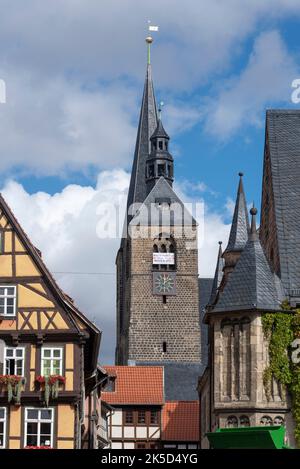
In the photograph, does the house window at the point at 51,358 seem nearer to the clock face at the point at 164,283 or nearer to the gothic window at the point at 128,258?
the clock face at the point at 164,283

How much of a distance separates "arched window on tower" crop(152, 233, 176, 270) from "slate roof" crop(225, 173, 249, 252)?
45055 mm

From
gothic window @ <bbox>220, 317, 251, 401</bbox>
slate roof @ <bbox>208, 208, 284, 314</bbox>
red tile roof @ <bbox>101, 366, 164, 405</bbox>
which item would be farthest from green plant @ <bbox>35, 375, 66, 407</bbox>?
red tile roof @ <bbox>101, 366, 164, 405</bbox>

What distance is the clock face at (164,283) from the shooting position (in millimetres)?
89938

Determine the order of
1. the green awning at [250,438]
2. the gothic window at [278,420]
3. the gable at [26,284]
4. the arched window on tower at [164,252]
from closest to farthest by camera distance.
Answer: the green awning at [250,438] → the gable at [26,284] → the gothic window at [278,420] → the arched window on tower at [164,252]

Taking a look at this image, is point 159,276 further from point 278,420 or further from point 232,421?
point 278,420

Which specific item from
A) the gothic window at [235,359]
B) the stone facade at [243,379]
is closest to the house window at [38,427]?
the stone facade at [243,379]

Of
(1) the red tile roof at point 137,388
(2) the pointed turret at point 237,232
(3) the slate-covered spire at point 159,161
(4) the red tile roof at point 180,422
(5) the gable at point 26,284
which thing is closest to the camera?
(5) the gable at point 26,284

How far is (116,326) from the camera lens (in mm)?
100250

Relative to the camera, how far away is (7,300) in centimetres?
3288

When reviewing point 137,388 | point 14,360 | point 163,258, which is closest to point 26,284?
point 14,360

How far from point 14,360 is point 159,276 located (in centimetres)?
5819

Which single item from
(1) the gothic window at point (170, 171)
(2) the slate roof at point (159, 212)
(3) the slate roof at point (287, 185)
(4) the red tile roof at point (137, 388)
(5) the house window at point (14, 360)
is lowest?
(5) the house window at point (14, 360)

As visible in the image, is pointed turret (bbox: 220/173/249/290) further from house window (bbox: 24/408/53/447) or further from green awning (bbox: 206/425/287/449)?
green awning (bbox: 206/425/287/449)

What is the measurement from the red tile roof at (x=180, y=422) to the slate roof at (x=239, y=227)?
17.0 meters
